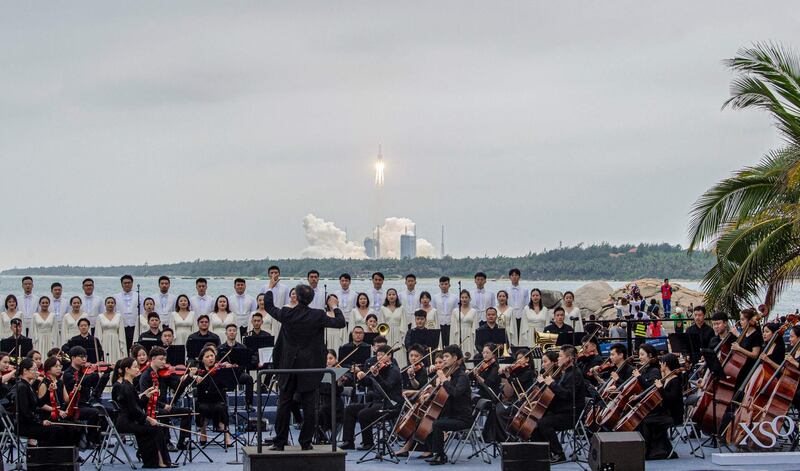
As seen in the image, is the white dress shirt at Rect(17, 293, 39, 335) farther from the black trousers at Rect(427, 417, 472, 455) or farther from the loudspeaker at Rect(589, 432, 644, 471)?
the loudspeaker at Rect(589, 432, 644, 471)

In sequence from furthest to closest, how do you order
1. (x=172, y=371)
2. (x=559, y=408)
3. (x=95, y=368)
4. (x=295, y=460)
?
(x=95, y=368) < (x=172, y=371) < (x=559, y=408) < (x=295, y=460)

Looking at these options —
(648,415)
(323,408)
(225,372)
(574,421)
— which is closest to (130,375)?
(225,372)

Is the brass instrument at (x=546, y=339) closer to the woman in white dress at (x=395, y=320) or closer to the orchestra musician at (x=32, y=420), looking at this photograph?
the woman in white dress at (x=395, y=320)

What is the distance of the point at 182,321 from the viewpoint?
1961 centimetres

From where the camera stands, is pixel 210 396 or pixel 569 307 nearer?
pixel 210 396

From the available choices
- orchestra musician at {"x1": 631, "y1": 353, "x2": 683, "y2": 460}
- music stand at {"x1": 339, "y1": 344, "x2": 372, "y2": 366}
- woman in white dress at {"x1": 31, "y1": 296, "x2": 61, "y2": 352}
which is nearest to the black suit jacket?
music stand at {"x1": 339, "y1": 344, "x2": 372, "y2": 366}

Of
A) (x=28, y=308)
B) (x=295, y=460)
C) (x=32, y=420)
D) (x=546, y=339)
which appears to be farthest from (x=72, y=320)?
(x=295, y=460)

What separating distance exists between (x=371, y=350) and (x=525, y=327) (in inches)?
156

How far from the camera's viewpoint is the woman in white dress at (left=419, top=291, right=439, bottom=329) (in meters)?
19.5

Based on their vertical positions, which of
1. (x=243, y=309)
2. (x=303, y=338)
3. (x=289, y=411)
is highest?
(x=243, y=309)

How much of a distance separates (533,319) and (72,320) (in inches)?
315

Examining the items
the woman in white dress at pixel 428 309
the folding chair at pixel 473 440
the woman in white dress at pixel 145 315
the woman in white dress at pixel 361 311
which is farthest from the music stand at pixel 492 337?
the woman in white dress at pixel 145 315

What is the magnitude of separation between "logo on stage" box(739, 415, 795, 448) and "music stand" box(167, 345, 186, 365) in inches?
299

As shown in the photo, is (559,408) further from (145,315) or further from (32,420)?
(145,315)
